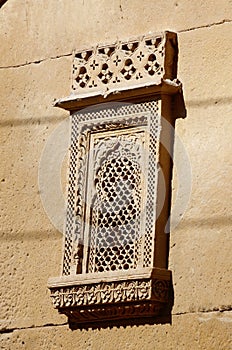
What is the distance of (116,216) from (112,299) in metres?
0.34

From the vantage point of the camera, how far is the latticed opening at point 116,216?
5863 mm

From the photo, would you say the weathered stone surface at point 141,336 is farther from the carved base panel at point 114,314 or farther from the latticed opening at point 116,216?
the latticed opening at point 116,216

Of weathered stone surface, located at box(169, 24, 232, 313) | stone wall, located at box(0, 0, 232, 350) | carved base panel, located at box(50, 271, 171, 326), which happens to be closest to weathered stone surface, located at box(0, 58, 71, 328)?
stone wall, located at box(0, 0, 232, 350)

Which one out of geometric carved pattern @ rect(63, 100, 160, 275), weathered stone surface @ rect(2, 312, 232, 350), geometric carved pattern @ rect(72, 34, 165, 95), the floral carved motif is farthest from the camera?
geometric carved pattern @ rect(72, 34, 165, 95)

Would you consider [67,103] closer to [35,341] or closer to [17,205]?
[17,205]

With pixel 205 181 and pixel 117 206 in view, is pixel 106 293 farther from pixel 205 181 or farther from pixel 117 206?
pixel 205 181

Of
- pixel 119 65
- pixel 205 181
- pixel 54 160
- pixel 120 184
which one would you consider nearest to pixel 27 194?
pixel 54 160

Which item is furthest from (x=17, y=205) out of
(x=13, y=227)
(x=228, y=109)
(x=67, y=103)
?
(x=228, y=109)

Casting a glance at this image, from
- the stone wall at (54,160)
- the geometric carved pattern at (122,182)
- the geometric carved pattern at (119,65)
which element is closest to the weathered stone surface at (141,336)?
the stone wall at (54,160)

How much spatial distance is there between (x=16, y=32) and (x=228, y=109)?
3.82ft

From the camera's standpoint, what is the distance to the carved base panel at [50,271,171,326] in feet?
18.7

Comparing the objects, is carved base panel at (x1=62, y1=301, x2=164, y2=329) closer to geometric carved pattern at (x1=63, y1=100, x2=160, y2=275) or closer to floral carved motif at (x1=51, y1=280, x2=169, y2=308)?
floral carved motif at (x1=51, y1=280, x2=169, y2=308)

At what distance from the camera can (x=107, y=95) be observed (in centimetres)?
604

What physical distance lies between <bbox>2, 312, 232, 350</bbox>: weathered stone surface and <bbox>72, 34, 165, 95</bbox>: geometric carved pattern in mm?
948
